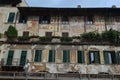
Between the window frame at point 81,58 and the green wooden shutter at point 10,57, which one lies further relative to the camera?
the green wooden shutter at point 10,57

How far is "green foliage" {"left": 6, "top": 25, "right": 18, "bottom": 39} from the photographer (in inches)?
1405

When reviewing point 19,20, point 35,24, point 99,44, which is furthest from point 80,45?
point 19,20

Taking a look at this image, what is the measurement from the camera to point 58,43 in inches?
1374

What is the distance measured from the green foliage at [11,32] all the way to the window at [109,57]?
1240 centimetres

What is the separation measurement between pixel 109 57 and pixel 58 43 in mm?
6922

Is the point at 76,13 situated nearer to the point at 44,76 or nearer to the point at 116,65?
the point at 116,65

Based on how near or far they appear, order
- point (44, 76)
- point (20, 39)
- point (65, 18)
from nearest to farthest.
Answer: point (44, 76) < point (20, 39) < point (65, 18)

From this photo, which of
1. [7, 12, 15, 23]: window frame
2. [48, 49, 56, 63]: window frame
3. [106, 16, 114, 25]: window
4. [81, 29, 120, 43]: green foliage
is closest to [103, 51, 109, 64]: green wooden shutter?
[81, 29, 120, 43]: green foliage

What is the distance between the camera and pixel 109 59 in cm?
3347

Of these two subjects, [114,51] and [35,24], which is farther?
[35,24]

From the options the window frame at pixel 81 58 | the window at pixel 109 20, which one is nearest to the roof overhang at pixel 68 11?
the window at pixel 109 20

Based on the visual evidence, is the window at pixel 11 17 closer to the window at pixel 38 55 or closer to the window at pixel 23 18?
the window at pixel 23 18

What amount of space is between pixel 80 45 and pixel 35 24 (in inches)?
286

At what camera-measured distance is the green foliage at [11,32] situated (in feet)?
117
